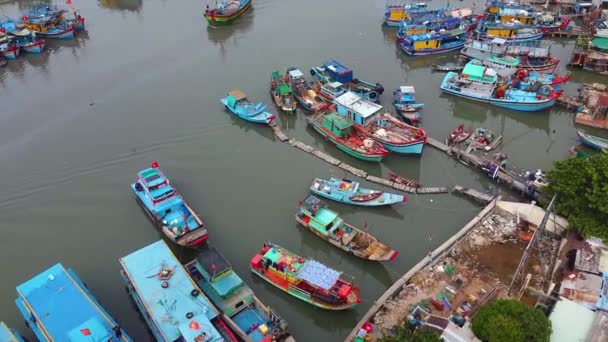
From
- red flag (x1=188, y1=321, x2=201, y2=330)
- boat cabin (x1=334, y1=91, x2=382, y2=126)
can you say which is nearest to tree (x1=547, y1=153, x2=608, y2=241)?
boat cabin (x1=334, y1=91, x2=382, y2=126)

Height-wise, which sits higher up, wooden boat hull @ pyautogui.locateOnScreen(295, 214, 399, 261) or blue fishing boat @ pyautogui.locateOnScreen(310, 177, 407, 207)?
blue fishing boat @ pyautogui.locateOnScreen(310, 177, 407, 207)

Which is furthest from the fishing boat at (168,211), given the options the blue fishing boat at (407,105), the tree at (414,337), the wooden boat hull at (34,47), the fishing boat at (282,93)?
the wooden boat hull at (34,47)

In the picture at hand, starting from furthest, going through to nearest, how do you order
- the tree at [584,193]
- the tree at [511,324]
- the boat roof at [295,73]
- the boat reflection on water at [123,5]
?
the boat reflection on water at [123,5] < the boat roof at [295,73] < the tree at [584,193] < the tree at [511,324]

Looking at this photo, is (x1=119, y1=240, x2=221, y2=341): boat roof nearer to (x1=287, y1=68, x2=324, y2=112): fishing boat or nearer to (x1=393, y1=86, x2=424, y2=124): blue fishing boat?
(x1=287, y1=68, x2=324, y2=112): fishing boat

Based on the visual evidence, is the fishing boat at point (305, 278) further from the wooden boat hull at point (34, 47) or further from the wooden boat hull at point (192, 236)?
the wooden boat hull at point (34, 47)

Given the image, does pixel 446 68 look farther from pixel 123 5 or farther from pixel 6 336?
pixel 123 5

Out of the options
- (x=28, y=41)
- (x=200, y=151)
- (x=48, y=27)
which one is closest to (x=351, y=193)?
(x=200, y=151)
